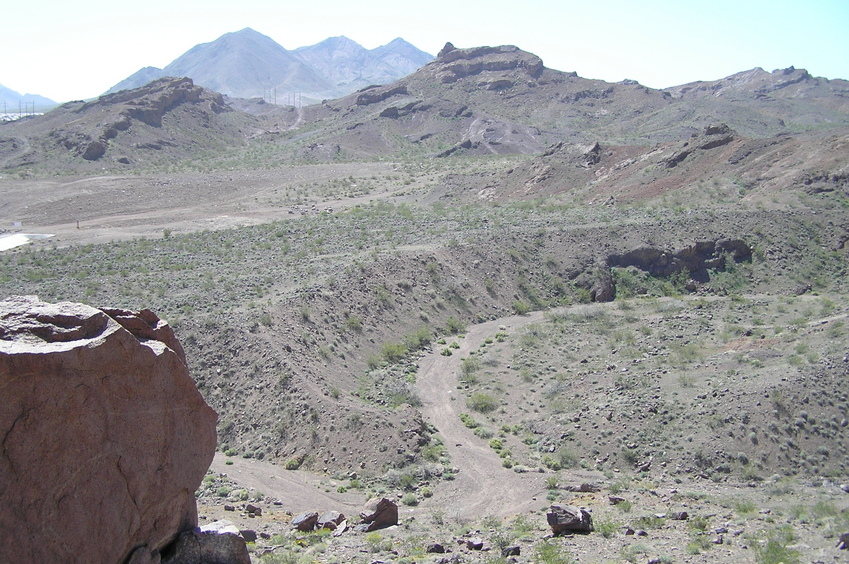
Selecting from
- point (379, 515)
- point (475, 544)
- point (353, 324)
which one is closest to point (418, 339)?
point (353, 324)

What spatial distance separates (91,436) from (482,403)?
682 inches

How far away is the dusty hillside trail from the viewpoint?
17.7 m

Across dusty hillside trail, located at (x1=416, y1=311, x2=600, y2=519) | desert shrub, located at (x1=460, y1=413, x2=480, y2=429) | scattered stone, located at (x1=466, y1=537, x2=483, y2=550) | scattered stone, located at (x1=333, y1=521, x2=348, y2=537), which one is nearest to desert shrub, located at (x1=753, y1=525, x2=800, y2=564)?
scattered stone, located at (x1=466, y1=537, x2=483, y2=550)

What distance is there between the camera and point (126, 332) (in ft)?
31.4

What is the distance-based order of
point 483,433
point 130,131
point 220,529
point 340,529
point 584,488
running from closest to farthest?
point 220,529 → point 340,529 → point 584,488 → point 483,433 → point 130,131

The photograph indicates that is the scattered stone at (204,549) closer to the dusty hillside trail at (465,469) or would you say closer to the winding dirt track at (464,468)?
the dusty hillside trail at (465,469)

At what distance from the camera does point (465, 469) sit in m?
20.2

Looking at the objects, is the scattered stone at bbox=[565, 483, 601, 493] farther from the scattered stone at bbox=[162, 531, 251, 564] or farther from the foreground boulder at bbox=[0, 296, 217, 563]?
the foreground boulder at bbox=[0, 296, 217, 563]

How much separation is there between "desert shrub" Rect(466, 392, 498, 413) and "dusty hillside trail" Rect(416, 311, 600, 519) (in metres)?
0.28

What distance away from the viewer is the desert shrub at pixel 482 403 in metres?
24.9

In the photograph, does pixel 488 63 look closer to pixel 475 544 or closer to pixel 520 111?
pixel 520 111

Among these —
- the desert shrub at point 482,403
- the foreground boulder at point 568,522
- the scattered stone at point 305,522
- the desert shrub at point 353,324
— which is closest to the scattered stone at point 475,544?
the foreground boulder at point 568,522

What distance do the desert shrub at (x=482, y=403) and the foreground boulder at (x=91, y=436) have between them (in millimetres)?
15424

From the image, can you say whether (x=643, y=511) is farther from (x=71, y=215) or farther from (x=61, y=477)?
(x=71, y=215)
